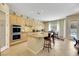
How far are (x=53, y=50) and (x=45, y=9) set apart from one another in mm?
1131

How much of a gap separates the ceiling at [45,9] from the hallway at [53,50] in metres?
0.73

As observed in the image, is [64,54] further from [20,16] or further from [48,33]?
[20,16]

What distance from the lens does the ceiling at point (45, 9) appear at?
2738 millimetres

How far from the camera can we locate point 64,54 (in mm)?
2760

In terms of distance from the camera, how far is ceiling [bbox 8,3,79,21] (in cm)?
274

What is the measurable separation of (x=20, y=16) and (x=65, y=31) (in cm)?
130

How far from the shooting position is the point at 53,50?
3.04m

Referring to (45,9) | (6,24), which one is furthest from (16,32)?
(45,9)

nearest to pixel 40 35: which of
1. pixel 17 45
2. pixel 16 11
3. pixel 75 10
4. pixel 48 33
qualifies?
pixel 48 33

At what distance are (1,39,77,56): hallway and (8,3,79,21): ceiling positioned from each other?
0.73 meters

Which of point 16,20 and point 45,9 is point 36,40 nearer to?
point 16,20

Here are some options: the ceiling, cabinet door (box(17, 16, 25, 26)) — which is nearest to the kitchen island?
cabinet door (box(17, 16, 25, 26))

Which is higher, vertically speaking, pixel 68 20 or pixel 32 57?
pixel 68 20

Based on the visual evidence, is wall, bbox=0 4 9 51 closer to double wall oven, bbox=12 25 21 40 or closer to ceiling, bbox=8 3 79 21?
ceiling, bbox=8 3 79 21
